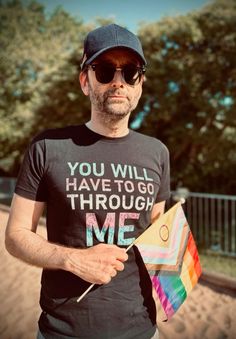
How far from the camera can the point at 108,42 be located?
65.0 inches

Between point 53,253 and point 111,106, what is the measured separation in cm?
75

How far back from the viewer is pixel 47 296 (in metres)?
1.64

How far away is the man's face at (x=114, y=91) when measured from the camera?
167cm

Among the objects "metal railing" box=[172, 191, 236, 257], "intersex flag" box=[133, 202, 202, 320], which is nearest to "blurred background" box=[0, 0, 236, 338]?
"metal railing" box=[172, 191, 236, 257]

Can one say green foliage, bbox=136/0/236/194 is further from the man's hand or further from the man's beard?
the man's hand

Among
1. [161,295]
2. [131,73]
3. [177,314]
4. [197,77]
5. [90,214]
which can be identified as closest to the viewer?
[90,214]

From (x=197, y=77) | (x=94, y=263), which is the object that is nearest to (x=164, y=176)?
(x=94, y=263)

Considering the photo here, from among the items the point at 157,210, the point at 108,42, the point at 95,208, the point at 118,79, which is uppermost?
the point at 108,42

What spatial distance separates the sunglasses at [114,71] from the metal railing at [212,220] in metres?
8.16

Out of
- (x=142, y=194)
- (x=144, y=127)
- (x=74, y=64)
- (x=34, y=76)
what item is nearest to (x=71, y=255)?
(x=142, y=194)

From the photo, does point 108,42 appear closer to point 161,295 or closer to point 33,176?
point 33,176

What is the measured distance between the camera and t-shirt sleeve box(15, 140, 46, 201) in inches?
61.9

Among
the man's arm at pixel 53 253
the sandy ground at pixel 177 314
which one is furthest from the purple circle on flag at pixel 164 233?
the sandy ground at pixel 177 314

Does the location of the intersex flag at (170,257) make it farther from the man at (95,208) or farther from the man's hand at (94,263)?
the man's hand at (94,263)
